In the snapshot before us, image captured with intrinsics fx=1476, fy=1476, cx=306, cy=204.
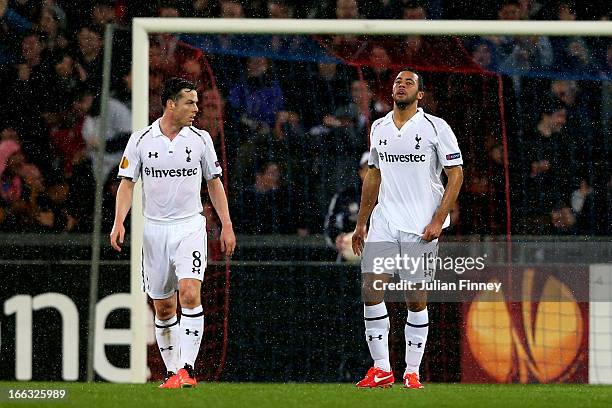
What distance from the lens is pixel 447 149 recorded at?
29.3ft

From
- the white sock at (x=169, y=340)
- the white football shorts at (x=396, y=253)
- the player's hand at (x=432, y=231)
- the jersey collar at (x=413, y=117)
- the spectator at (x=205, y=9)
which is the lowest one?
the white sock at (x=169, y=340)

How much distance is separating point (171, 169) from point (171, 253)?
0.52m

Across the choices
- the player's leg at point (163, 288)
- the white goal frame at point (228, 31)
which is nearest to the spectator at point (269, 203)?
the white goal frame at point (228, 31)

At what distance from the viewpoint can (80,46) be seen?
39.9ft

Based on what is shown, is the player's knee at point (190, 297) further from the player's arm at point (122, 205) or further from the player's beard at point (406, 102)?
the player's beard at point (406, 102)

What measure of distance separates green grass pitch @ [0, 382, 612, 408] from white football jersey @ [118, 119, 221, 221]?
113 cm

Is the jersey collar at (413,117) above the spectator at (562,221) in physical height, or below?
above

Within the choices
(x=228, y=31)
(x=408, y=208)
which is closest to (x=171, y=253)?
(x=408, y=208)

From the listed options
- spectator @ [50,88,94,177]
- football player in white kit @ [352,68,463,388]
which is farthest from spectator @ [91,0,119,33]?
football player in white kit @ [352,68,463,388]

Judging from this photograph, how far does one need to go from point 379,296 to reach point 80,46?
4325 millimetres

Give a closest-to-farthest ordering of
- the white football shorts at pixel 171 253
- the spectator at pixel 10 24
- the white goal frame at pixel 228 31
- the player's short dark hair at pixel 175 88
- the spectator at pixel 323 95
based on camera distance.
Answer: the white football shorts at pixel 171 253
the player's short dark hair at pixel 175 88
the white goal frame at pixel 228 31
the spectator at pixel 323 95
the spectator at pixel 10 24

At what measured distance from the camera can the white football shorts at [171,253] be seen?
8953 millimetres

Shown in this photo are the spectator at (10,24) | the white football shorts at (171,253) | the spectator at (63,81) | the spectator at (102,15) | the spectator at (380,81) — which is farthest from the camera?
the spectator at (102,15)

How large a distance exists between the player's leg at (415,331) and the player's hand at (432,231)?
1.22ft
